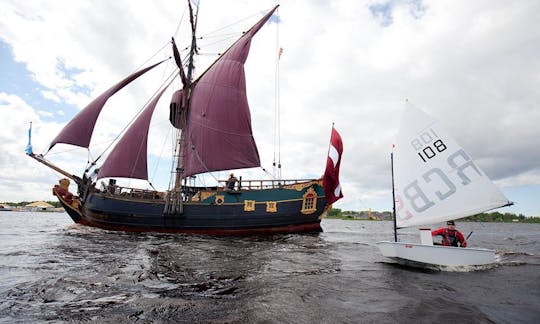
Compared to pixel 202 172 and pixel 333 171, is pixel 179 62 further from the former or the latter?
pixel 333 171

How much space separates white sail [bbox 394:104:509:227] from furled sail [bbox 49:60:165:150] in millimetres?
25479

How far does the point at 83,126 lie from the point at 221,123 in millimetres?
12224

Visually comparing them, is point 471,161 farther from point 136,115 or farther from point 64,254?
point 136,115

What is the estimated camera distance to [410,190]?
427 inches

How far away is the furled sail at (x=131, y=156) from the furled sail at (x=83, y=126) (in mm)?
2574

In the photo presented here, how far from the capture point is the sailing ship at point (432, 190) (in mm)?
9844

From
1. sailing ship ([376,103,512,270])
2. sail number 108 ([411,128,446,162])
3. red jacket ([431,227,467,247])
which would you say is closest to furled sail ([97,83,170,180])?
sailing ship ([376,103,512,270])

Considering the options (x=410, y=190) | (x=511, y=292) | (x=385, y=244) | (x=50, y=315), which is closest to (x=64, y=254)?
(x=50, y=315)

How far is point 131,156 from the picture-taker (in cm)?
2634

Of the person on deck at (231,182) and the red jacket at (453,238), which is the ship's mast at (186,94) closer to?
the person on deck at (231,182)

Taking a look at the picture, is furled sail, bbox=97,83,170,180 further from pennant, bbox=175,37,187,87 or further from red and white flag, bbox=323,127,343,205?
red and white flag, bbox=323,127,343,205

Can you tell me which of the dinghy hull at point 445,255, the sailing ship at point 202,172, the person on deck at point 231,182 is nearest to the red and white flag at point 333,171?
the sailing ship at point 202,172

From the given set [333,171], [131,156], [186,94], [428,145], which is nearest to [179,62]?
[186,94]

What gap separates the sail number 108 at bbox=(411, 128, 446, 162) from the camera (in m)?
10.8
